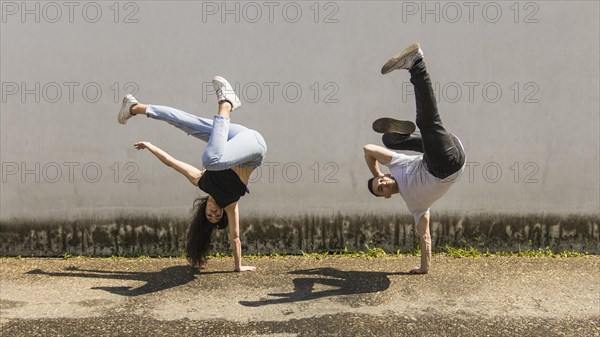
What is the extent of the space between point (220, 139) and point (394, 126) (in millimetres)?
1252

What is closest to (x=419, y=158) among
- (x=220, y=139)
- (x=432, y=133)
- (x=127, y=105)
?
(x=432, y=133)

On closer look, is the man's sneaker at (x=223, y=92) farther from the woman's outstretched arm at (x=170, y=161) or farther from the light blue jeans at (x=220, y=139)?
the woman's outstretched arm at (x=170, y=161)

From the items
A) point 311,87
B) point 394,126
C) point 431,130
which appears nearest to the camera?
point 431,130

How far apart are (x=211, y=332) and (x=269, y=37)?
8.34ft

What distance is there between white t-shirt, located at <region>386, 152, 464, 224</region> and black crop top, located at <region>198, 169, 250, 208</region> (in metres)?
1.22

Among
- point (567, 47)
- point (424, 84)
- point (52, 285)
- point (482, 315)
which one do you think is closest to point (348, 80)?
point (424, 84)

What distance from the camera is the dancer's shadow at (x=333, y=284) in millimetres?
3697

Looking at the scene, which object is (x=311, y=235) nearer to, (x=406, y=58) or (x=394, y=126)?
(x=394, y=126)

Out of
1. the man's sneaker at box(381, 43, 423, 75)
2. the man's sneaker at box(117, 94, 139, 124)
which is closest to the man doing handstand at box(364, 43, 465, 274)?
the man's sneaker at box(381, 43, 423, 75)

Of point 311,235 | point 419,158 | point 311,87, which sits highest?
point 311,87

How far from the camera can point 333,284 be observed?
3.97 m

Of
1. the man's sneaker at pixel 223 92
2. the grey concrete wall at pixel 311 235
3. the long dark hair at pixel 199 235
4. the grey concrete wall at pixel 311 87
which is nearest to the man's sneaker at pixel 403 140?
the grey concrete wall at pixel 311 87

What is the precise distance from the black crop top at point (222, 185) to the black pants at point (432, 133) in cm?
146

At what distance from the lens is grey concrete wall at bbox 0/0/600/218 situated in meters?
4.44
